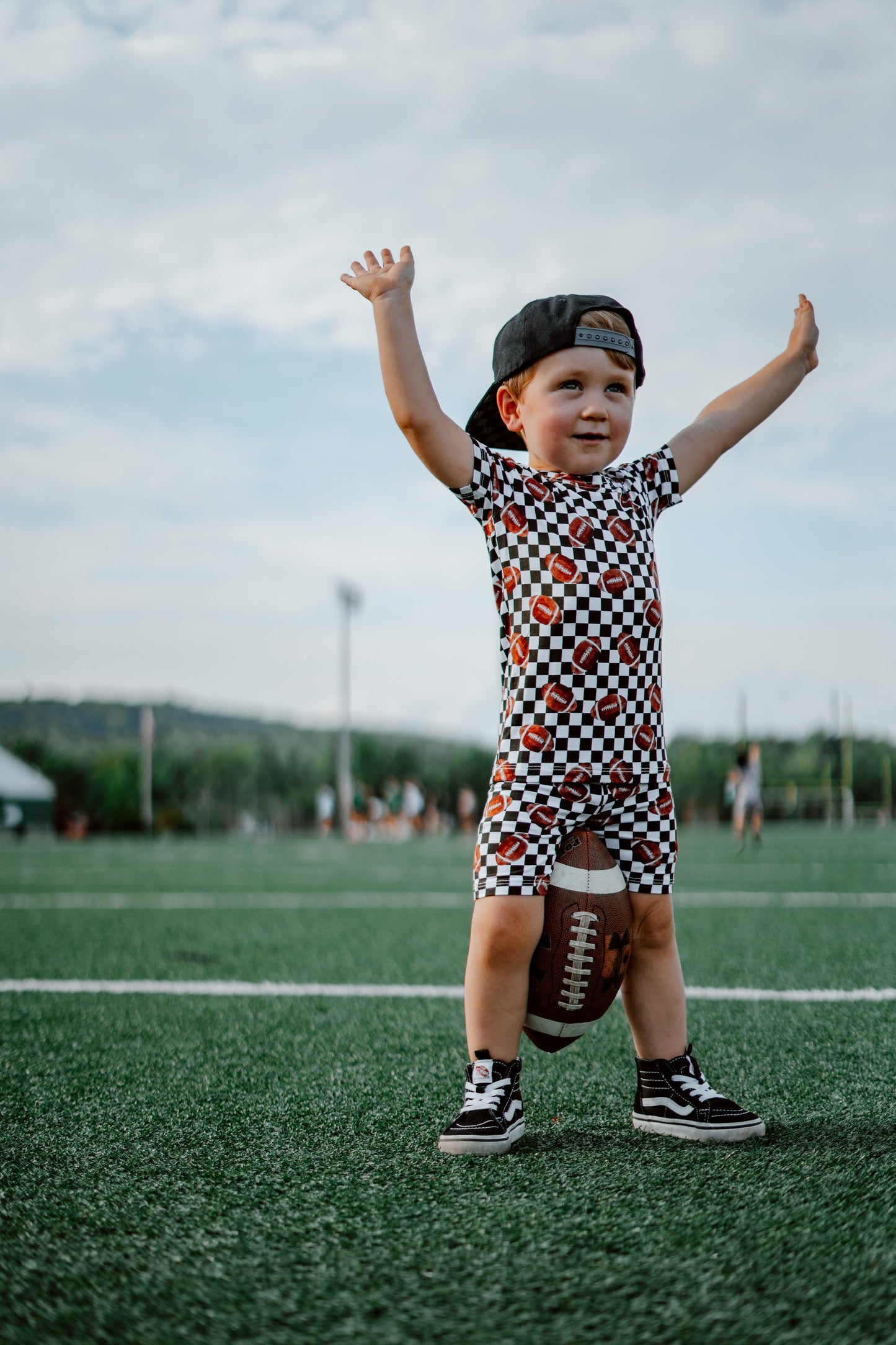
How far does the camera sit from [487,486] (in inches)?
81.0

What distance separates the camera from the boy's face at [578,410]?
6.99 feet

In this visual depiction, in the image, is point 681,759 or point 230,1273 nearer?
point 230,1273

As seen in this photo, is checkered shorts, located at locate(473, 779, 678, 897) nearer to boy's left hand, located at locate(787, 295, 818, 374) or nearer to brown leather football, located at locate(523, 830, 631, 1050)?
brown leather football, located at locate(523, 830, 631, 1050)

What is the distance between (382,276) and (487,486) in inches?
16.2

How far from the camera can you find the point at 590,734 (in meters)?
1.96

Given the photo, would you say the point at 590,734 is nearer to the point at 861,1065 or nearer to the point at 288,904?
the point at 861,1065

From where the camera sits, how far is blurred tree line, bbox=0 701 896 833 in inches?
1892

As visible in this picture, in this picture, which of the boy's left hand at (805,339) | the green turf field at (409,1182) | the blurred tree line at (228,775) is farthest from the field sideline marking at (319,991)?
the blurred tree line at (228,775)

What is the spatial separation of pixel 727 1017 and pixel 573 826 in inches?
51.8

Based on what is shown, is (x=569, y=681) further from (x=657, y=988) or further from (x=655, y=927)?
(x=657, y=988)

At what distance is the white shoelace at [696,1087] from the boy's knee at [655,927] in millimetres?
215

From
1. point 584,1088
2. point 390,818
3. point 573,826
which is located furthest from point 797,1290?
point 390,818

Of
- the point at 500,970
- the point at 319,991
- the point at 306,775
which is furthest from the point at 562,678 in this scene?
the point at 306,775

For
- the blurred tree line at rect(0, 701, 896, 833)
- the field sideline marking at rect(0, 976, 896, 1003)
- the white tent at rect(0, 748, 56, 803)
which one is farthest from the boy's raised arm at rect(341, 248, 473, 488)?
the blurred tree line at rect(0, 701, 896, 833)
